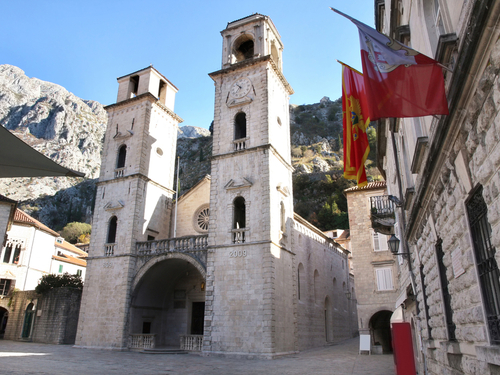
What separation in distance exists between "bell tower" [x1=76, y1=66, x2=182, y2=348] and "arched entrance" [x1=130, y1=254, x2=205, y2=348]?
118 cm

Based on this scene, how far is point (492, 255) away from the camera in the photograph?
13.4 feet

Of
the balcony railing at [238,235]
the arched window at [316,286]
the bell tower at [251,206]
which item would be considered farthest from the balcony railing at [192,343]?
the arched window at [316,286]

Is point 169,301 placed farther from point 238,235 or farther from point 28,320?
point 28,320

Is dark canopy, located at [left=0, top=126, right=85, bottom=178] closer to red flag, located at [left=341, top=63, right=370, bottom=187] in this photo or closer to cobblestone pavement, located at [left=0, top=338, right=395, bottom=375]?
red flag, located at [left=341, top=63, right=370, bottom=187]

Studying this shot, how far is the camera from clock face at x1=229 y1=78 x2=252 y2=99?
21.2 meters

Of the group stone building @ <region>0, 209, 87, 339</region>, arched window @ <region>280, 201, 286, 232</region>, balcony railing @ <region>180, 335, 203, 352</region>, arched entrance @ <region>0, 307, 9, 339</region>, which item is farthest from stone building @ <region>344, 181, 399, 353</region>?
arched entrance @ <region>0, 307, 9, 339</region>

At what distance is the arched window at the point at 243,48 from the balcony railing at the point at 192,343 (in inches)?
633

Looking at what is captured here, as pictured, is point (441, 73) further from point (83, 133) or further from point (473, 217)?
point (83, 133)

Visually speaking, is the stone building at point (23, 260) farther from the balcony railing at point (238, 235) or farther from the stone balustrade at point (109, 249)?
the balcony railing at point (238, 235)

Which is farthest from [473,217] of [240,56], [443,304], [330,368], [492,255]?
[240,56]

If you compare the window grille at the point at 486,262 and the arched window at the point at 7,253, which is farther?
the arched window at the point at 7,253

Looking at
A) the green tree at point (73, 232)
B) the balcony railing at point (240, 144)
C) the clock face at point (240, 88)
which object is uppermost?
the green tree at point (73, 232)

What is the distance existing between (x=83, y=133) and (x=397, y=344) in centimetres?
10291

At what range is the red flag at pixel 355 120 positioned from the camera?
7.78 m
